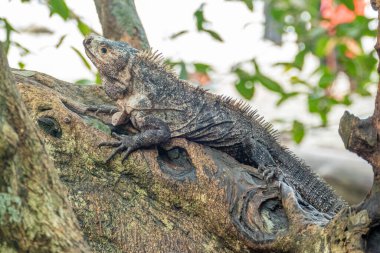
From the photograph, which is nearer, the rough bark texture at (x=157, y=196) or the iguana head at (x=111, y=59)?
the rough bark texture at (x=157, y=196)

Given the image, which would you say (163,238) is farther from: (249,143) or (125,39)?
(125,39)

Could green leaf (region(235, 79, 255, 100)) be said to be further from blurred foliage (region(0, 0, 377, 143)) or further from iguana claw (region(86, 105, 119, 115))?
iguana claw (region(86, 105, 119, 115))

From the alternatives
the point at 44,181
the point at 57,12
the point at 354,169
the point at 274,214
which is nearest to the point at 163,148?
the point at 274,214

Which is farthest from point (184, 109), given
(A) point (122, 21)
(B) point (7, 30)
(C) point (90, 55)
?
(B) point (7, 30)

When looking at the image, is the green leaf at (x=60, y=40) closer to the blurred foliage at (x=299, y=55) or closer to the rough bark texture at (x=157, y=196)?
the blurred foliage at (x=299, y=55)

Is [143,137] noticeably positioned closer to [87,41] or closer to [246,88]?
[87,41]

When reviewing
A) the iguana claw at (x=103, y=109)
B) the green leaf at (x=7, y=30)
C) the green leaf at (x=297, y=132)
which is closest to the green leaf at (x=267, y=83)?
the green leaf at (x=297, y=132)
